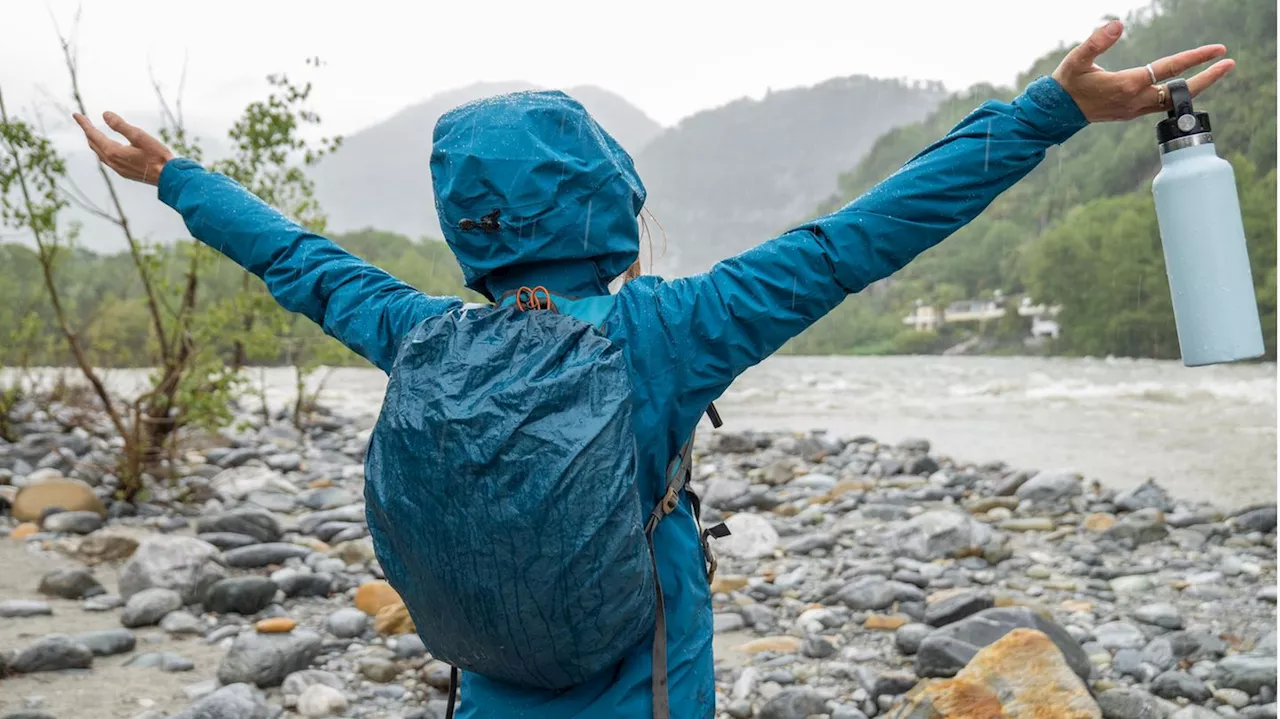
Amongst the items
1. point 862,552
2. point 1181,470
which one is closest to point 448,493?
point 862,552

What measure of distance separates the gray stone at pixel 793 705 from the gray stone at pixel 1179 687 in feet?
3.91

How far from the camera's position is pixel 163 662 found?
3904 mm

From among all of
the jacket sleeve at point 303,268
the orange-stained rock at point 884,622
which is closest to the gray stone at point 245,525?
the orange-stained rock at point 884,622

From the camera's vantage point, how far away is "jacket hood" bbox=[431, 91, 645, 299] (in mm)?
1482

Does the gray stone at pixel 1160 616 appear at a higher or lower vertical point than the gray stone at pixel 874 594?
lower

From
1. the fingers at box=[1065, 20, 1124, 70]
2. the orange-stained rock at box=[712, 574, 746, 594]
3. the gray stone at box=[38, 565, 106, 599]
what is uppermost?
the fingers at box=[1065, 20, 1124, 70]

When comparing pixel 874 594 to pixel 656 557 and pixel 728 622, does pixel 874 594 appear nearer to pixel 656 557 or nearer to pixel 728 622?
pixel 728 622

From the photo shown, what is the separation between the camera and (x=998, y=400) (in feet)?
65.0

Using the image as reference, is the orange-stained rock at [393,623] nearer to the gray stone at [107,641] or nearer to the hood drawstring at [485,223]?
the gray stone at [107,641]

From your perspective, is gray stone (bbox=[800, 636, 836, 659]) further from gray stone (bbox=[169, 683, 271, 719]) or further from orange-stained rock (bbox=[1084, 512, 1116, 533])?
orange-stained rock (bbox=[1084, 512, 1116, 533])

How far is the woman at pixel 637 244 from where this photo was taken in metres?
1.46

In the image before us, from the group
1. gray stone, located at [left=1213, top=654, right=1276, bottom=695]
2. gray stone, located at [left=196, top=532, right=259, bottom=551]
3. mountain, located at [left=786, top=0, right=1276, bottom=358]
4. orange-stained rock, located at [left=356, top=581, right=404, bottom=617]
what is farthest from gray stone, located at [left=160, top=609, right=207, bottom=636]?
mountain, located at [left=786, top=0, right=1276, bottom=358]

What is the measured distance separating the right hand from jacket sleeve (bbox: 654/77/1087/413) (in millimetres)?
1141

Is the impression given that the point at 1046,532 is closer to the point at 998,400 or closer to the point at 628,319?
the point at 628,319
